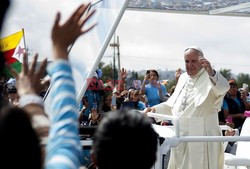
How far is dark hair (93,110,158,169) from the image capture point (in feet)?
5.34

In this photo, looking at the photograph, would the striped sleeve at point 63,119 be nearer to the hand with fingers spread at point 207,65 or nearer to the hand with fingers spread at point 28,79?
the hand with fingers spread at point 28,79

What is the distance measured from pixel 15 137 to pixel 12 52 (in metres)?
7.27

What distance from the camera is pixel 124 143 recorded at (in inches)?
64.3

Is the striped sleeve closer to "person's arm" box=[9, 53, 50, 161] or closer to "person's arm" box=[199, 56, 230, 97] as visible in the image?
"person's arm" box=[9, 53, 50, 161]

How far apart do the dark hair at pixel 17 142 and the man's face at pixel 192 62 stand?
4622mm

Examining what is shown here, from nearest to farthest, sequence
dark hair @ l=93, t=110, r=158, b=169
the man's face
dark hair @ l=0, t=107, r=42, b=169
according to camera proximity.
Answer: dark hair @ l=0, t=107, r=42, b=169 → dark hair @ l=93, t=110, r=158, b=169 → the man's face

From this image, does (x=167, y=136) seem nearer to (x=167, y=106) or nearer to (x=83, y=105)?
(x=167, y=106)

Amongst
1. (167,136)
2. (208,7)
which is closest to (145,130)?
(167,136)

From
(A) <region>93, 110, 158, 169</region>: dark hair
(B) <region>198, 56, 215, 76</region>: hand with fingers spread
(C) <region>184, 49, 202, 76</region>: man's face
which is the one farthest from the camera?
(C) <region>184, 49, 202, 76</region>: man's face

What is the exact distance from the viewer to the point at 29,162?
1.23 meters

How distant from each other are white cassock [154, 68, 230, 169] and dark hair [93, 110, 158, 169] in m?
3.90

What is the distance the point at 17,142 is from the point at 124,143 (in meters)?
0.51

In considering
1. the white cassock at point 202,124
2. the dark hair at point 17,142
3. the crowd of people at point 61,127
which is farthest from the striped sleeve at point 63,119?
the white cassock at point 202,124

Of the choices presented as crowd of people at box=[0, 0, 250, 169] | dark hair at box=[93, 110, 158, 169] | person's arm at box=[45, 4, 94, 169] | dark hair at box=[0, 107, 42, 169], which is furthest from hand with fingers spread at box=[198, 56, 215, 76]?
dark hair at box=[0, 107, 42, 169]
